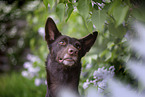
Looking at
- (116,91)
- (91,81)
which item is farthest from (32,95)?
(116,91)

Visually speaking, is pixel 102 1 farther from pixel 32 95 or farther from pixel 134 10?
pixel 32 95

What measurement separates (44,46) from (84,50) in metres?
1.65

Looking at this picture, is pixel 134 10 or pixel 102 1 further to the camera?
pixel 102 1

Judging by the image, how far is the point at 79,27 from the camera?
8.86 feet

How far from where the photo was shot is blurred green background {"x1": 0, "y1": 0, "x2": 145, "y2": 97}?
1.14 meters

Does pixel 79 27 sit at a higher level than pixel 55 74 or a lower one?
lower

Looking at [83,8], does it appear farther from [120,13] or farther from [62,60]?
[62,60]

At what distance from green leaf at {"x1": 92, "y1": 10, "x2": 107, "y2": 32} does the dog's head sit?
0.21 meters

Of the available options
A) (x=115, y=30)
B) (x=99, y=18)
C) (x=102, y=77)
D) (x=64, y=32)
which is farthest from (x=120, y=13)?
(x=64, y=32)

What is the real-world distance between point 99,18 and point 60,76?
52 cm

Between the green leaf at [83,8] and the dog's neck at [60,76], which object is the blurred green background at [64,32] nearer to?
the green leaf at [83,8]

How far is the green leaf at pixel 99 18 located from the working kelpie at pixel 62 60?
0.79ft

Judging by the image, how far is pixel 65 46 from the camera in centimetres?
127

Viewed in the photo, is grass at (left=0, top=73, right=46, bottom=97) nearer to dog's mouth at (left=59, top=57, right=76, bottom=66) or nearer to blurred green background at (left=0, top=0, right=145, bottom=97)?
blurred green background at (left=0, top=0, right=145, bottom=97)
